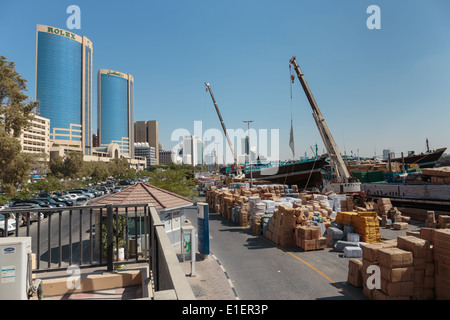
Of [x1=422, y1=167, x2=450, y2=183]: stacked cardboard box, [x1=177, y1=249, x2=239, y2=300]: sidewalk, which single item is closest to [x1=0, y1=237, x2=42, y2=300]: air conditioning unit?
[x1=177, y1=249, x2=239, y2=300]: sidewalk

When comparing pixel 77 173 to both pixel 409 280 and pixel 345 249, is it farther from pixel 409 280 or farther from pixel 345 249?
pixel 409 280

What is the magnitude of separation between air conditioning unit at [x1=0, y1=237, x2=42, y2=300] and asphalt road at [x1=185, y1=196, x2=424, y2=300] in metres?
6.33

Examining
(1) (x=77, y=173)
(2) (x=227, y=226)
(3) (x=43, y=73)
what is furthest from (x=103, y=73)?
(2) (x=227, y=226)

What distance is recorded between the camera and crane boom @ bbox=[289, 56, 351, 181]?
947 inches

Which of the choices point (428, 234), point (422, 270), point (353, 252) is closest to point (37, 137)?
point (353, 252)

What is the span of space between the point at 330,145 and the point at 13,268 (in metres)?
25.2

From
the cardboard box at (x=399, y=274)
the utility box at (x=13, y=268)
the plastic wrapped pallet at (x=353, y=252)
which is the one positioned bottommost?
the plastic wrapped pallet at (x=353, y=252)

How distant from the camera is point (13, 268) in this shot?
3746mm

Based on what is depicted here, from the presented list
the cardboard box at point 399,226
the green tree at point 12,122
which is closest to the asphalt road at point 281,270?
the cardboard box at point 399,226

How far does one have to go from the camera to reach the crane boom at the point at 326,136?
2405 centimetres

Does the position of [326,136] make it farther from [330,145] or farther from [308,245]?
[308,245]

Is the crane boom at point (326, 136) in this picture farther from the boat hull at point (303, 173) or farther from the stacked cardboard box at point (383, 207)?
the boat hull at point (303, 173)

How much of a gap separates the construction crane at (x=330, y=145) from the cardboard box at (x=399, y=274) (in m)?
15.5
